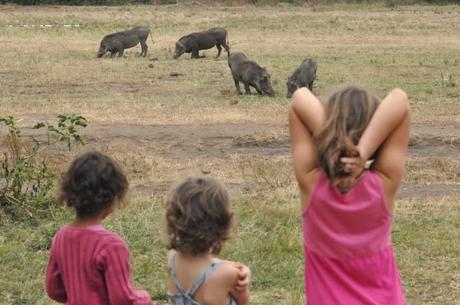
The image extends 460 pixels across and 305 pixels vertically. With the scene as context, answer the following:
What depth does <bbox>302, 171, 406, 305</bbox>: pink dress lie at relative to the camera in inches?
138

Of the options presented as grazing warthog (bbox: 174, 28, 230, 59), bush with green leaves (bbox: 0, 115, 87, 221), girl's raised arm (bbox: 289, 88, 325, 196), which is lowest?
bush with green leaves (bbox: 0, 115, 87, 221)

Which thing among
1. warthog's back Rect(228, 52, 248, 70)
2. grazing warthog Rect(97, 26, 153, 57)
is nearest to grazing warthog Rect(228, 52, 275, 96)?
warthog's back Rect(228, 52, 248, 70)

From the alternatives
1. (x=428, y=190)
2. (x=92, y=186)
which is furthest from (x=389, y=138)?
(x=428, y=190)

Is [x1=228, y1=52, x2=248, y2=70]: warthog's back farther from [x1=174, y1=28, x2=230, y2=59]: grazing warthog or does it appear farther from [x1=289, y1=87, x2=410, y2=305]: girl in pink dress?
[x1=289, y1=87, x2=410, y2=305]: girl in pink dress

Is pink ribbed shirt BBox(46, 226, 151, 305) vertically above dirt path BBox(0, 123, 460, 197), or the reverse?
pink ribbed shirt BBox(46, 226, 151, 305)

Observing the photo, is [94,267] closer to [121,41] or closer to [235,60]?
[235,60]

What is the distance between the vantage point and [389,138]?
3.57 meters

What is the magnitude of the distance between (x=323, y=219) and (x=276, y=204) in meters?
5.11

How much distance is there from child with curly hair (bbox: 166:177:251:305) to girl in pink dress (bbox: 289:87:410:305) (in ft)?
0.96

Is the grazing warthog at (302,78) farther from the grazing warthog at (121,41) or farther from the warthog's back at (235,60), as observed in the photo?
the grazing warthog at (121,41)

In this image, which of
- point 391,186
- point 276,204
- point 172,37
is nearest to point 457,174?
point 276,204

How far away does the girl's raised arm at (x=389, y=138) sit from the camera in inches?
137

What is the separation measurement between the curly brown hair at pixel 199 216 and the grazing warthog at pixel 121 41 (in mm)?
22409

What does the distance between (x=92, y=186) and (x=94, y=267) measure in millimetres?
339
